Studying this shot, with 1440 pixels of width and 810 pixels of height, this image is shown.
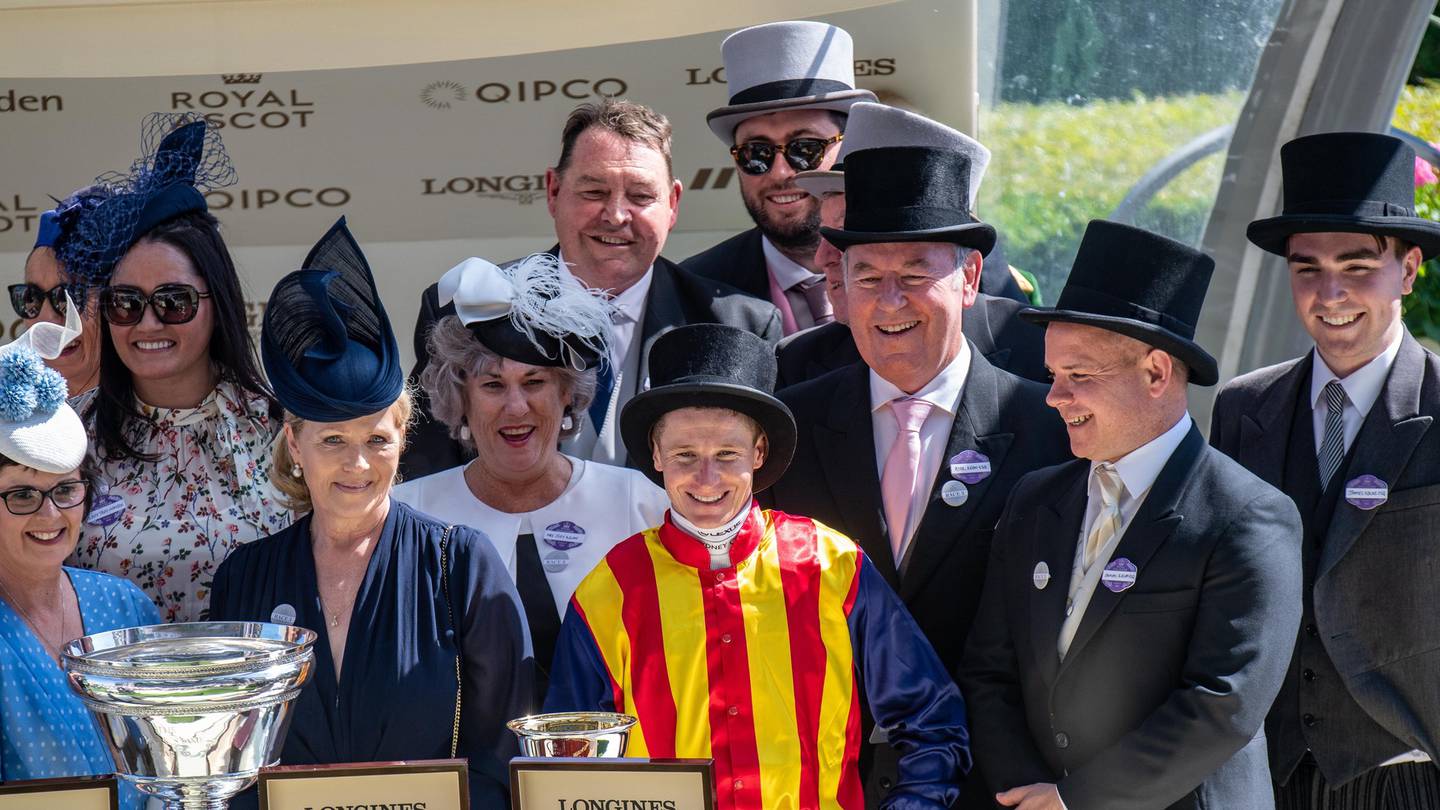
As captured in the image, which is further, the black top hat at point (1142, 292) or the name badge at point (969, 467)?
the name badge at point (969, 467)

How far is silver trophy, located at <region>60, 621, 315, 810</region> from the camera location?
2010 millimetres

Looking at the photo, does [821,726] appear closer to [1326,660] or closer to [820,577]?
[820,577]

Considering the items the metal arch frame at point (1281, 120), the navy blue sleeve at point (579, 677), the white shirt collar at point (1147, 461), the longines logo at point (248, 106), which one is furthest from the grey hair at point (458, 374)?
the metal arch frame at point (1281, 120)

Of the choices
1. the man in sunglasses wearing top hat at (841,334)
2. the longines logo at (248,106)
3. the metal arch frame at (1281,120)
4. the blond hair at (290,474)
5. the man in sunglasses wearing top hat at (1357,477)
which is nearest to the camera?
the blond hair at (290,474)

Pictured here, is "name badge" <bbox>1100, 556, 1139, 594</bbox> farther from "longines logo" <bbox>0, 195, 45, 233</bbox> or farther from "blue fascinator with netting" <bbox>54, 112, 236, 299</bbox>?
"longines logo" <bbox>0, 195, 45, 233</bbox>

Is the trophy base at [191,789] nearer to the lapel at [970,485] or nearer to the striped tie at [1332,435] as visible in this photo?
the lapel at [970,485]

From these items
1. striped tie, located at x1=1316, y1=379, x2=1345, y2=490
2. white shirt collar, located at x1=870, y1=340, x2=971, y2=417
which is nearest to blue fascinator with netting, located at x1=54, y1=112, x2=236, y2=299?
white shirt collar, located at x1=870, y1=340, x2=971, y2=417

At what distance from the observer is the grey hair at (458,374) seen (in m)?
3.68

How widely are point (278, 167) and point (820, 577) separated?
2.65 metres

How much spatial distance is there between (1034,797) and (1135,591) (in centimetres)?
44

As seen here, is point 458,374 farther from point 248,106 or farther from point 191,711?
point 191,711

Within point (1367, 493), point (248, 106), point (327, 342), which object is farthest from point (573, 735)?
point (248, 106)

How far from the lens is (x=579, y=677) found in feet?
9.80

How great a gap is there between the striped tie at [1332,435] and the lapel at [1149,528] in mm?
594
